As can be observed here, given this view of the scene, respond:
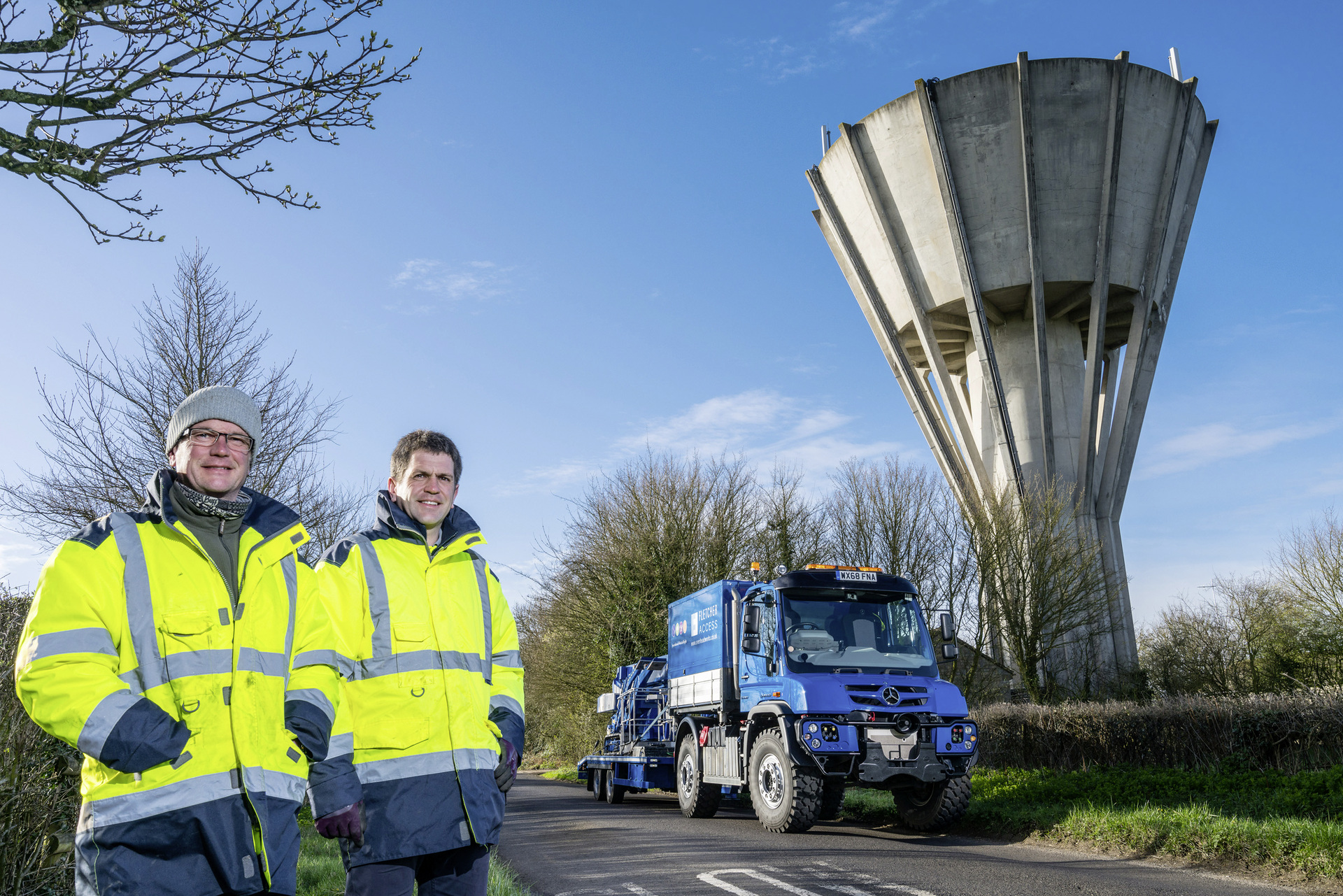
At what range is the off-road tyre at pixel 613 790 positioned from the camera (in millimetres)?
17031

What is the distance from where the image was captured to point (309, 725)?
9.41 ft

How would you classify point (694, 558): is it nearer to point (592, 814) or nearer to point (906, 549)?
point (906, 549)

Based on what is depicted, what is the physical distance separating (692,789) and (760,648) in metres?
3.10

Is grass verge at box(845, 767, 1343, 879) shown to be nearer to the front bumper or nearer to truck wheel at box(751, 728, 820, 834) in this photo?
the front bumper

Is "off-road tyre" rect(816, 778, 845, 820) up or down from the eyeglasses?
down

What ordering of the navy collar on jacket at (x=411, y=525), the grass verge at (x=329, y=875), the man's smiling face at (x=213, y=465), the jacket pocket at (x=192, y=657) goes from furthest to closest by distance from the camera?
1. the grass verge at (x=329, y=875)
2. the navy collar on jacket at (x=411, y=525)
3. the man's smiling face at (x=213, y=465)
4. the jacket pocket at (x=192, y=657)

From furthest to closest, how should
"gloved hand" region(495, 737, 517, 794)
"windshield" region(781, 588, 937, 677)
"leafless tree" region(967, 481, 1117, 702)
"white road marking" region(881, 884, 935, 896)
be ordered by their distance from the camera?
1. "leafless tree" region(967, 481, 1117, 702)
2. "windshield" region(781, 588, 937, 677)
3. "white road marking" region(881, 884, 935, 896)
4. "gloved hand" region(495, 737, 517, 794)

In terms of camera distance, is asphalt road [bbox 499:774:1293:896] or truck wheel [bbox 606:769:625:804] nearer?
asphalt road [bbox 499:774:1293:896]

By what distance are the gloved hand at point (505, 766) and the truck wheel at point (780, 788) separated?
24.0 feet

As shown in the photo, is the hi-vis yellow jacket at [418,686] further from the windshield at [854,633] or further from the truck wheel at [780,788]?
the windshield at [854,633]

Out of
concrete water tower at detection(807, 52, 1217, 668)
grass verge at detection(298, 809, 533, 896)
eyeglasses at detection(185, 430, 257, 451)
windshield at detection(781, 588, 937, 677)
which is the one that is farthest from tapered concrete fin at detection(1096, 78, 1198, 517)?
eyeglasses at detection(185, 430, 257, 451)

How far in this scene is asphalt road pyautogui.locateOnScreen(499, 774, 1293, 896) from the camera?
7.16 metres

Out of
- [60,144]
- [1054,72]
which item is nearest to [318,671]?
[60,144]

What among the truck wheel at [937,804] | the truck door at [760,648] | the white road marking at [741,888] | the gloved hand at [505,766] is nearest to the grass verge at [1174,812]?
the truck wheel at [937,804]
